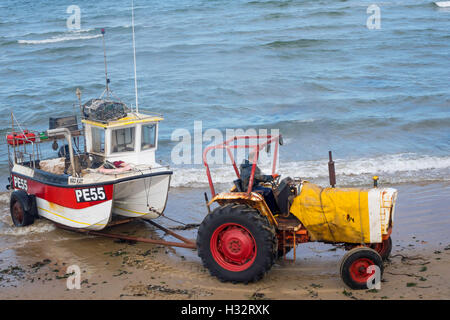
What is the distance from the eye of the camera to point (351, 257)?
21.8ft

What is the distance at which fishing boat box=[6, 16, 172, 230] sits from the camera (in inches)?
357

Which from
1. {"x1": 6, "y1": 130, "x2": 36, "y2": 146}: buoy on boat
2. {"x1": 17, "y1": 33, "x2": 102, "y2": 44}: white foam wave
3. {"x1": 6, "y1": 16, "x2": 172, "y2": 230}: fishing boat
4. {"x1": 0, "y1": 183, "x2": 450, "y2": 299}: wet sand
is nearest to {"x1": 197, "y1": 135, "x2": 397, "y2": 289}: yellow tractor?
{"x1": 0, "y1": 183, "x2": 450, "y2": 299}: wet sand

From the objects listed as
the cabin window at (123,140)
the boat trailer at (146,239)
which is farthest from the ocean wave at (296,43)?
the boat trailer at (146,239)

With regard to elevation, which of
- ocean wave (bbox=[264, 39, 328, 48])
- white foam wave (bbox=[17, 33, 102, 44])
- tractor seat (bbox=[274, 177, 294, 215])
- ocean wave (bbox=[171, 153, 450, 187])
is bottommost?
ocean wave (bbox=[171, 153, 450, 187])

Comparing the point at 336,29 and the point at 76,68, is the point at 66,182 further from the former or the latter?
the point at 336,29

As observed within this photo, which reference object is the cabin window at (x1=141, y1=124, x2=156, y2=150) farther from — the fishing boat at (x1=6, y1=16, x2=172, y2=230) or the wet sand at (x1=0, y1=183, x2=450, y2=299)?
the wet sand at (x1=0, y1=183, x2=450, y2=299)

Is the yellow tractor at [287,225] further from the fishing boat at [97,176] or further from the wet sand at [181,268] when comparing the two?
the fishing boat at [97,176]

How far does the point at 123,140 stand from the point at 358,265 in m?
5.06

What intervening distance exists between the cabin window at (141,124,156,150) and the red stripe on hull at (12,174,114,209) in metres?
1.56

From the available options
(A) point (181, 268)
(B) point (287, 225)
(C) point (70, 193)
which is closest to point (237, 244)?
(B) point (287, 225)

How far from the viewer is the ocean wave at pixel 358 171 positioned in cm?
1291

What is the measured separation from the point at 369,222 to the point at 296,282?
50.1 inches

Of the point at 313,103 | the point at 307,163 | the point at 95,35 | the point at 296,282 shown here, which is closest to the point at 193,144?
the point at 307,163

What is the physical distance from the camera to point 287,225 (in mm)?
7109
